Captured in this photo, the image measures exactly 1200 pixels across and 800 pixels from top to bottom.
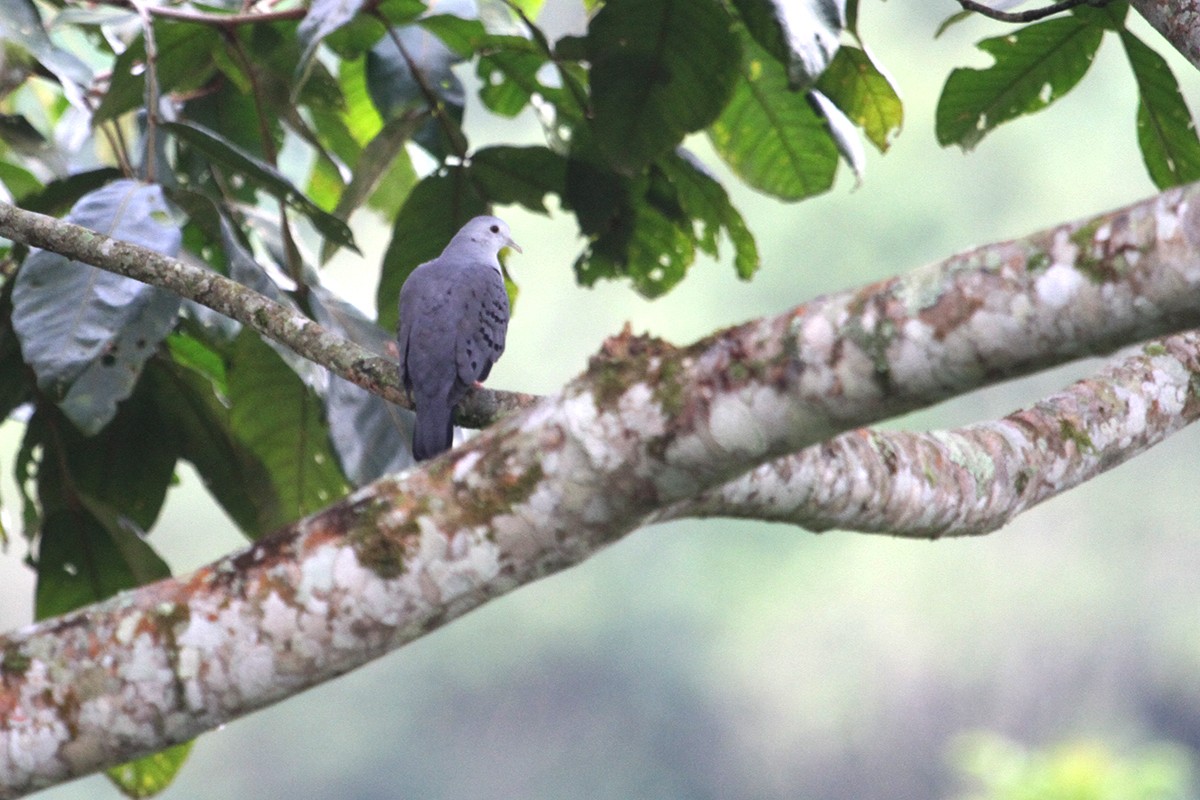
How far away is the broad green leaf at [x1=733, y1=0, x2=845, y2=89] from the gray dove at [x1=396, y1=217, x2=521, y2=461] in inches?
42.3

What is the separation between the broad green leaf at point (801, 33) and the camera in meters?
3.11

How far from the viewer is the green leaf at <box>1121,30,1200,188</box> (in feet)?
11.4

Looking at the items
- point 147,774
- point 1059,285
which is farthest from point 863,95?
point 147,774

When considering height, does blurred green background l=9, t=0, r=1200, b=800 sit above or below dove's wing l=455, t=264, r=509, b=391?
below

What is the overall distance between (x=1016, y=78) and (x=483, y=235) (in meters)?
1.56

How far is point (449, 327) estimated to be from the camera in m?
3.69

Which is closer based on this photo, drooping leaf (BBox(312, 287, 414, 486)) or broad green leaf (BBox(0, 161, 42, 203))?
drooping leaf (BBox(312, 287, 414, 486))

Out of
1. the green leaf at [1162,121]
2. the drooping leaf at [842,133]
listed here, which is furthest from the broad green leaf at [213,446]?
the green leaf at [1162,121]

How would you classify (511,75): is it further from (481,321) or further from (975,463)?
(975,463)

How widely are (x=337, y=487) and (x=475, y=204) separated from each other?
37.3 inches

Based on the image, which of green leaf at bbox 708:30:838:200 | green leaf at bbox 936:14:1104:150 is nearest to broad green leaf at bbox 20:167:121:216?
green leaf at bbox 708:30:838:200

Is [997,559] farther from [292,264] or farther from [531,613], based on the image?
[292,264]

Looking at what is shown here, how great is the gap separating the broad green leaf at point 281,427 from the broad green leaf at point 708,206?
131 cm

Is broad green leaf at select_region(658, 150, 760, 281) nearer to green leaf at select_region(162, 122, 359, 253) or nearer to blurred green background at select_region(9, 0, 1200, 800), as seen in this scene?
green leaf at select_region(162, 122, 359, 253)
